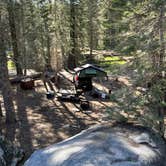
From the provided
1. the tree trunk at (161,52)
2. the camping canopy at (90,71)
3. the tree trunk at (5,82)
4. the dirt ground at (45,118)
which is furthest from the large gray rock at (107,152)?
the camping canopy at (90,71)

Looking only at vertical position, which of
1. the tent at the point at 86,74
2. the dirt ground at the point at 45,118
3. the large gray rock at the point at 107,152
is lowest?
the dirt ground at the point at 45,118

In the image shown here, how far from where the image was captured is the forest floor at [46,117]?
40.8 feet

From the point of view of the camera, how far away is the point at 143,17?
9250mm

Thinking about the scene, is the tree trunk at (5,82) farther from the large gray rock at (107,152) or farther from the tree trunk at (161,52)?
the large gray rock at (107,152)

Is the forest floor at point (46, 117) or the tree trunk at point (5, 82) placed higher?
the tree trunk at point (5, 82)

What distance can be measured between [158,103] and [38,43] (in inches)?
651

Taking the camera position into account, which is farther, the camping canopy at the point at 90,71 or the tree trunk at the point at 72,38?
the tree trunk at the point at 72,38

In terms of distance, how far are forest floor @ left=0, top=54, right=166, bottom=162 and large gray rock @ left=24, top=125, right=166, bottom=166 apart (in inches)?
81.8

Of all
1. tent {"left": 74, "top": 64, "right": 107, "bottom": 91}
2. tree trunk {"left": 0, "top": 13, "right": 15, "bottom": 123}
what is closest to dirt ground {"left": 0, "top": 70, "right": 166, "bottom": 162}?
tree trunk {"left": 0, "top": 13, "right": 15, "bottom": 123}

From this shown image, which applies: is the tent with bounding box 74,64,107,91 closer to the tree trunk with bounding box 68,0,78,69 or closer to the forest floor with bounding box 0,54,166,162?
the forest floor with bounding box 0,54,166,162

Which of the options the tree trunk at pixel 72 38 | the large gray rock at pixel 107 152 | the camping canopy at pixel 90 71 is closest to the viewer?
the large gray rock at pixel 107 152

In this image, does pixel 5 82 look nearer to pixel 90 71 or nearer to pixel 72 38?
pixel 90 71

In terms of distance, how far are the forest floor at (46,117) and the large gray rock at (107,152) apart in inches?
81.8

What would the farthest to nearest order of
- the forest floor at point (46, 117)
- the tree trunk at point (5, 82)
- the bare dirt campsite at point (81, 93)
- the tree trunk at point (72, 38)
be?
1. the tree trunk at point (72, 38)
2. the tree trunk at point (5, 82)
3. the forest floor at point (46, 117)
4. the bare dirt campsite at point (81, 93)
